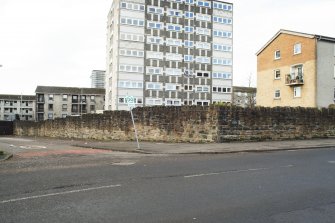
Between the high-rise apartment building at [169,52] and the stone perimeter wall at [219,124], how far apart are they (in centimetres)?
4692

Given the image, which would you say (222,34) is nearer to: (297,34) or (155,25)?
(155,25)

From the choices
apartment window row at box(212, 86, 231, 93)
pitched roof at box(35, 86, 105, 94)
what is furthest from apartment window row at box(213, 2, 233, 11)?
pitched roof at box(35, 86, 105, 94)

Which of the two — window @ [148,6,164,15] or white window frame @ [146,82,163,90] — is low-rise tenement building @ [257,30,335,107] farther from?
window @ [148,6,164,15]

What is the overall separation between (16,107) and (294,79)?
4289 inches

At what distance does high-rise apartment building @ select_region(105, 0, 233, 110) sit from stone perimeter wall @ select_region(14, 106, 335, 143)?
154 feet

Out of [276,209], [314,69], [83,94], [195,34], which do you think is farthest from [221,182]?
[83,94]

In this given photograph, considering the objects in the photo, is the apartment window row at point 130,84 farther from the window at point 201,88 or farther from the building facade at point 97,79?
the building facade at point 97,79

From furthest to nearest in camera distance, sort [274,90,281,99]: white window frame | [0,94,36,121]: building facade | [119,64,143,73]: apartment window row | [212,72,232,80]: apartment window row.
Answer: [0,94,36,121]: building facade
[212,72,232,80]: apartment window row
[119,64,143,73]: apartment window row
[274,90,281,99]: white window frame

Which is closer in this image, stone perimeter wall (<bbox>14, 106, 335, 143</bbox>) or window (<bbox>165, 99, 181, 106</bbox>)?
stone perimeter wall (<bbox>14, 106, 335, 143</bbox>)

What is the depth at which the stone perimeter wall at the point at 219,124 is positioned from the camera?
20.4m

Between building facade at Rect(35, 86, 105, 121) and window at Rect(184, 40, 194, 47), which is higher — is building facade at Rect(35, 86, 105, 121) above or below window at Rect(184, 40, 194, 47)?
below

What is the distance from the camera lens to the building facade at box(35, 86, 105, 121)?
342ft

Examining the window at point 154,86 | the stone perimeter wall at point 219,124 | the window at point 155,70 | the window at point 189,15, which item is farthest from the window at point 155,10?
the stone perimeter wall at point 219,124

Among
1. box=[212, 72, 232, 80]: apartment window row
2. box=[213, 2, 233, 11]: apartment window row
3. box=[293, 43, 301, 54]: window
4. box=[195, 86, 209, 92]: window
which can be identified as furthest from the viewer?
box=[213, 2, 233, 11]: apartment window row
